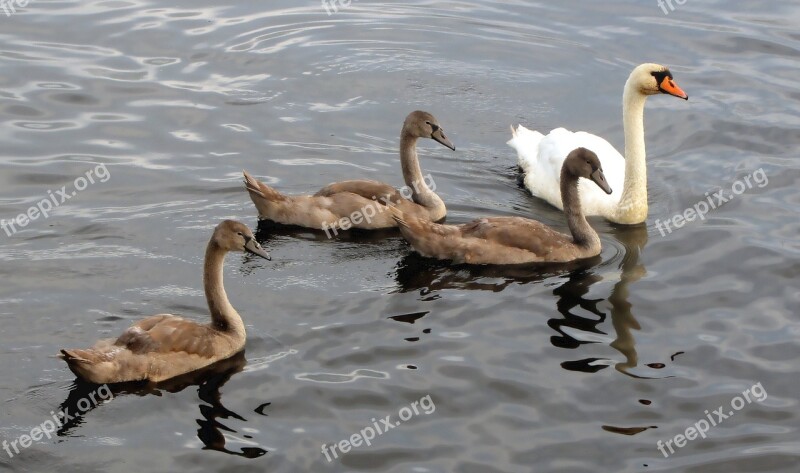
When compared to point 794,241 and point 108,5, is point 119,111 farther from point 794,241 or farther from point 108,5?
point 794,241

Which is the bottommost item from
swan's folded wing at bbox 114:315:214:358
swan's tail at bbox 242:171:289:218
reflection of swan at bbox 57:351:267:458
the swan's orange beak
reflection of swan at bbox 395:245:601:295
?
reflection of swan at bbox 57:351:267:458

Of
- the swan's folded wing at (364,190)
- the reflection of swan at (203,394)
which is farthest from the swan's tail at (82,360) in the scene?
the swan's folded wing at (364,190)

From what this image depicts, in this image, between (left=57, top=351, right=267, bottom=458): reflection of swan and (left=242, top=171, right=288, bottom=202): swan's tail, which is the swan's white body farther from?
(left=57, top=351, right=267, bottom=458): reflection of swan

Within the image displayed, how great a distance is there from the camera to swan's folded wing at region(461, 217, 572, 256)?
12.9 m

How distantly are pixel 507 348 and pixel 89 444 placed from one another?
3.65 m

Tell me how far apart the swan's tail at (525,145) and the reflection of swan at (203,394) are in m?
5.32

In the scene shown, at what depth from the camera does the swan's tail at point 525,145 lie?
49.4ft

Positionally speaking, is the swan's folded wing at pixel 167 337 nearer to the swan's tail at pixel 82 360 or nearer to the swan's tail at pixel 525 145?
the swan's tail at pixel 82 360

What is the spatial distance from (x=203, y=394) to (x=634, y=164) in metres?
6.05

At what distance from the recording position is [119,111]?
54.7 ft

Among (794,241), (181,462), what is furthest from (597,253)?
(181,462)

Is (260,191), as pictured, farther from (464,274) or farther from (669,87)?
(669,87)

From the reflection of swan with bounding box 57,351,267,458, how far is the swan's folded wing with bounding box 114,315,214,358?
19 centimetres

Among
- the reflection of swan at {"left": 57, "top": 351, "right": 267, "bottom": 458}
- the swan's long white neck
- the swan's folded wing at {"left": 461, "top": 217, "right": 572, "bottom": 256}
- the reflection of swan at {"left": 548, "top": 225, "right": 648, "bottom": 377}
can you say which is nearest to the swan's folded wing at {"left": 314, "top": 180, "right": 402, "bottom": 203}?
the swan's folded wing at {"left": 461, "top": 217, "right": 572, "bottom": 256}
